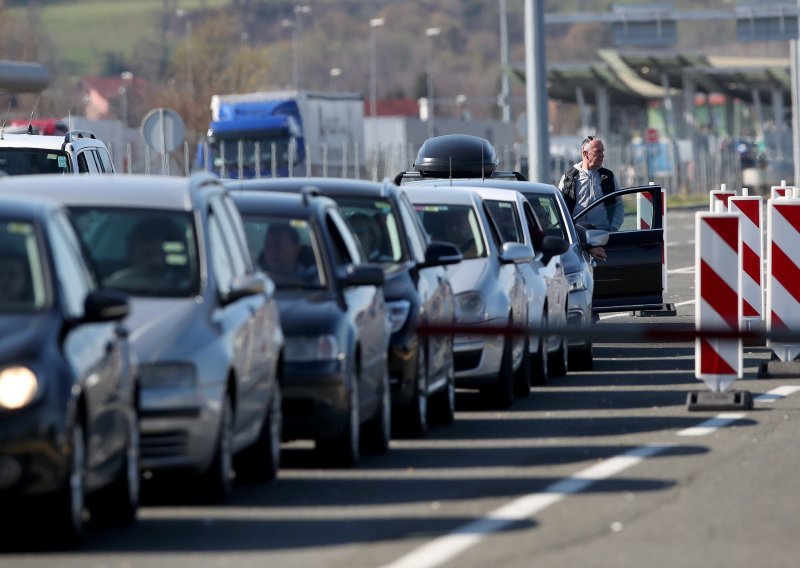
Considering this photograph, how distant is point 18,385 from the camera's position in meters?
8.77

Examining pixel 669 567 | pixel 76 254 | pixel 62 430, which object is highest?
pixel 76 254

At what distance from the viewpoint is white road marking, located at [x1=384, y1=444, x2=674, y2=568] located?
8797 mm

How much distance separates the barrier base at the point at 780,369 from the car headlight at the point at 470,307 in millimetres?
2837

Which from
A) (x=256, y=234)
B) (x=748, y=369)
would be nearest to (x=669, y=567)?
(x=256, y=234)

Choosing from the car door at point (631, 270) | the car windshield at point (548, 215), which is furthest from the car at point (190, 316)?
the car door at point (631, 270)

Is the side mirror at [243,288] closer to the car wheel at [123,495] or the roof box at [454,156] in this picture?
the car wheel at [123,495]

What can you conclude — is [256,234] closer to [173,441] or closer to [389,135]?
[173,441]

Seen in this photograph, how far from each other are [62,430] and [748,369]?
10739 millimetres

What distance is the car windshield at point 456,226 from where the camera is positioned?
661 inches

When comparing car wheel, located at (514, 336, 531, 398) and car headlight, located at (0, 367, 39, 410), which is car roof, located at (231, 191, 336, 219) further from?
car headlight, located at (0, 367, 39, 410)

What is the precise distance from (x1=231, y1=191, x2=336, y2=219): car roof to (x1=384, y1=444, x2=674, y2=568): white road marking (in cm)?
214

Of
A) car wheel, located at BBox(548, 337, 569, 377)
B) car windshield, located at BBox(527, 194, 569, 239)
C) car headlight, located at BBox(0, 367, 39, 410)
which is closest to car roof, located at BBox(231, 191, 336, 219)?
car headlight, located at BBox(0, 367, 39, 410)

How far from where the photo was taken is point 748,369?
1872cm

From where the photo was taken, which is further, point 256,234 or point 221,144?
point 221,144
